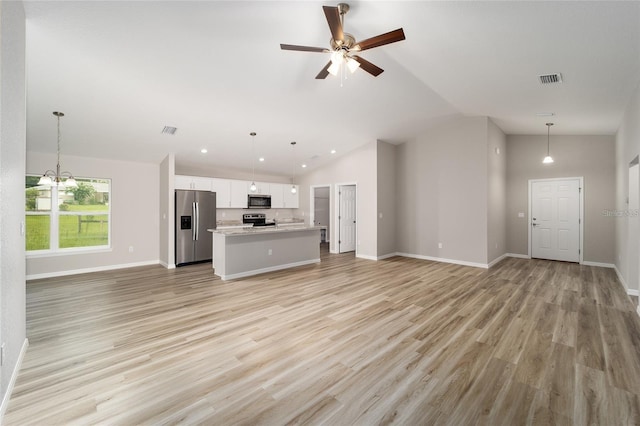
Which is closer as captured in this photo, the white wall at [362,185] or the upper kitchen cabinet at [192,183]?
the upper kitchen cabinet at [192,183]


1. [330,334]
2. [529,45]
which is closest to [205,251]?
[330,334]

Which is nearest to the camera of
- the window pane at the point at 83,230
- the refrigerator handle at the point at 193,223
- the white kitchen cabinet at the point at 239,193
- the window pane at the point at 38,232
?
the window pane at the point at 38,232

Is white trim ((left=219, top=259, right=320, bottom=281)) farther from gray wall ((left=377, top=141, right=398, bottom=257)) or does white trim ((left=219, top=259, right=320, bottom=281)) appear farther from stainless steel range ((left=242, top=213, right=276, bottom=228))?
stainless steel range ((left=242, top=213, right=276, bottom=228))

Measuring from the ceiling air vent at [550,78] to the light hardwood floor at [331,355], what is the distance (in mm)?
2893

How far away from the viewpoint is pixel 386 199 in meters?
7.14

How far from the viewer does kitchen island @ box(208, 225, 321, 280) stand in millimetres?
5102

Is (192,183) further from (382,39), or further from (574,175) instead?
(574,175)

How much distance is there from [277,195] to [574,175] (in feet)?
24.3

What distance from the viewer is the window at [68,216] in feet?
17.2

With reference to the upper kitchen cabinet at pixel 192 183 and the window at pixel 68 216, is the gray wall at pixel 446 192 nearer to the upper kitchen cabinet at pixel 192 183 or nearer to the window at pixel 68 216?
the upper kitchen cabinet at pixel 192 183

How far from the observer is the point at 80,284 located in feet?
15.7

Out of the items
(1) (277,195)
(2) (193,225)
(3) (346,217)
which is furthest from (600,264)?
(2) (193,225)

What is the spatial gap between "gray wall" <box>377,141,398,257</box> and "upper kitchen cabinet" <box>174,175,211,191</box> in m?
4.28

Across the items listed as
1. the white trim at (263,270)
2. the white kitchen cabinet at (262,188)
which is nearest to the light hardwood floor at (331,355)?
the white trim at (263,270)
